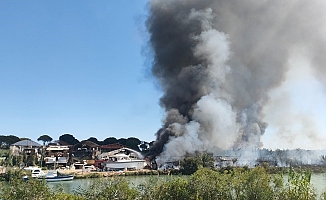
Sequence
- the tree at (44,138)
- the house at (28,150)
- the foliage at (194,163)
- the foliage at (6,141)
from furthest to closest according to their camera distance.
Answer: the tree at (44,138)
the foliage at (6,141)
the house at (28,150)
the foliage at (194,163)

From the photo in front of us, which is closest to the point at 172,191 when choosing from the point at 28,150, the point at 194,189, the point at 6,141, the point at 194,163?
the point at 194,189

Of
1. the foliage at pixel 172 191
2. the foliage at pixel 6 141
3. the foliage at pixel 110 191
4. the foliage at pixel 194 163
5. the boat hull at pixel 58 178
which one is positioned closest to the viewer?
the foliage at pixel 110 191

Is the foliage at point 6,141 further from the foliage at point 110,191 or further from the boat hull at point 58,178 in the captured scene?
the foliage at point 110,191

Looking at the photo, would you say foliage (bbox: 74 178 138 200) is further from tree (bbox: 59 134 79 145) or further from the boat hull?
tree (bbox: 59 134 79 145)

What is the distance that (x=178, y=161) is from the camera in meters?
47.9

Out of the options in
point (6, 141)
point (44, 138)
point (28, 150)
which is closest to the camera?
point (28, 150)

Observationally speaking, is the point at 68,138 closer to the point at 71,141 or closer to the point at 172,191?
the point at 71,141

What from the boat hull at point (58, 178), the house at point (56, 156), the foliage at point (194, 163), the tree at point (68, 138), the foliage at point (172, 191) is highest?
the tree at point (68, 138)

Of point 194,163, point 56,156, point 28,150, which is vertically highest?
point 28,150

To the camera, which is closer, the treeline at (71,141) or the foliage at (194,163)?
the foliage at (194,163)

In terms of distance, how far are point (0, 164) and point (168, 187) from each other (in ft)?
136

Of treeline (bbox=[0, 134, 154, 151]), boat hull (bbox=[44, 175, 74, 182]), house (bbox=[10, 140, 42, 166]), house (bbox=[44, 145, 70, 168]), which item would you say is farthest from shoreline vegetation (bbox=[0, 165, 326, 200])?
treeline (bbox=[0, 134, 154, 151])

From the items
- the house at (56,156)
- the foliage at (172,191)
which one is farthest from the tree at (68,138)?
the foliage at (172,191)

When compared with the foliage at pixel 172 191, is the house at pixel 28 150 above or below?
above
